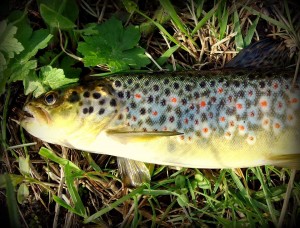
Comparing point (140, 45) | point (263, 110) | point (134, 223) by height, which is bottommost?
point (134, 223)

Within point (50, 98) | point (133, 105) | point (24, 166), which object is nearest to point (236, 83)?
point (133, 105)

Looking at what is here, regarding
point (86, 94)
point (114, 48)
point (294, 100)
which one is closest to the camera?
point (294, 100)

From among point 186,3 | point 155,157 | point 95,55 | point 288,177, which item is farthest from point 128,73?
point 288,177

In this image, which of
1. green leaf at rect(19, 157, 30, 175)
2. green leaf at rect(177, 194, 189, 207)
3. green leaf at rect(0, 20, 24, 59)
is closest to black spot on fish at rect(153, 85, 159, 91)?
green leaf at rect(177, 194, 189, 207)

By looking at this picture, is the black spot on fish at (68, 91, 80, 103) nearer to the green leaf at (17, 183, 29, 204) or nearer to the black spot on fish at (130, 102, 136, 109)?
the black spot on fish at (130, 102, 136, 109)

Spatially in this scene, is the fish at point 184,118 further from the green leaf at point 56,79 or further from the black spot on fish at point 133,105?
the green leaf at point 56,79

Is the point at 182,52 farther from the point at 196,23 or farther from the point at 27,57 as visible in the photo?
the point at 27,57

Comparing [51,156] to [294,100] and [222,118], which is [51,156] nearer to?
[222,118]
